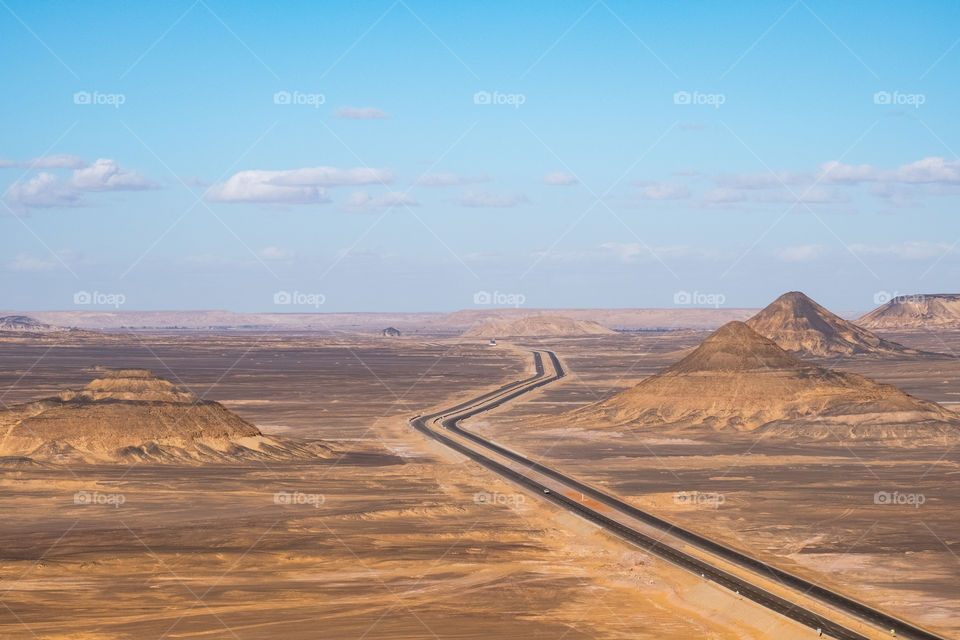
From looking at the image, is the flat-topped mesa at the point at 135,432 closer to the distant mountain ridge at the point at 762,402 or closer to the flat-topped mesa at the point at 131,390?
the flat-topped mesa at the point at 131,390

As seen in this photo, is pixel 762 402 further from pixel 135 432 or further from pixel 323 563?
pixel 323 563

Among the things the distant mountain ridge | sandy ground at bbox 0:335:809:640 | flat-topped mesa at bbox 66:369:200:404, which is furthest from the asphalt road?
the distant mountain ridge

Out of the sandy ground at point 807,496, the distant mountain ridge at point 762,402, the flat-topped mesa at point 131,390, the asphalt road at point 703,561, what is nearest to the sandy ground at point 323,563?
the asphalt road at point 703,561

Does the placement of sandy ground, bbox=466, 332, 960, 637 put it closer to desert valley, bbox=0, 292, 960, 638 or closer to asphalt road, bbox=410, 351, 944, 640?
desert valley, bbox=0, 292, 960, 638

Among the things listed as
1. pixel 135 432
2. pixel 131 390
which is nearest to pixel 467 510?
pixel 135 432

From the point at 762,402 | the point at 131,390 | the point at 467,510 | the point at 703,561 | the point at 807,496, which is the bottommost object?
the point at 703,561

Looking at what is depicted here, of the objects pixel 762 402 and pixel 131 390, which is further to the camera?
pixel 762 402
